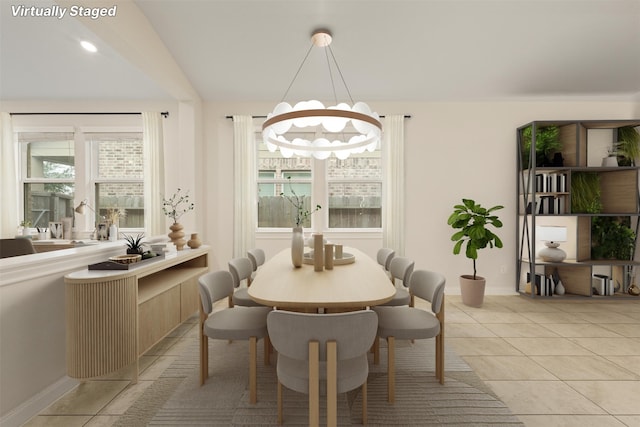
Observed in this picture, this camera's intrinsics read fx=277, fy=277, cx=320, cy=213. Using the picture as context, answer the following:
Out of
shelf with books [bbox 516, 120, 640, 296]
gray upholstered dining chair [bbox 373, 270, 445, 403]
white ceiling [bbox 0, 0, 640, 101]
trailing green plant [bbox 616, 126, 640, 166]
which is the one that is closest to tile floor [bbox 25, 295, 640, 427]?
shelf with books [bbox 516, 120, 640, 296]

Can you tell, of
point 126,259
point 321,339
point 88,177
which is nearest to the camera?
point 321,339

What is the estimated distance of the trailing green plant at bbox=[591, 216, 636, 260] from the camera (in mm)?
3781

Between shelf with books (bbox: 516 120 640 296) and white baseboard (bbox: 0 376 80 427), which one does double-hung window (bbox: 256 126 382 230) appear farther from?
white baseboard (bbox: 0 376 80 427)

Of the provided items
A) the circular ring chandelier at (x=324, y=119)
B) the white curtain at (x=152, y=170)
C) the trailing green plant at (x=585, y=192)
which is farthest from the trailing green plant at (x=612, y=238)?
the white curtain at (x=152, y=170)

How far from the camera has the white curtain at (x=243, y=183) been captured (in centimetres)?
395

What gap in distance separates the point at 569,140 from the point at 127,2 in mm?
5318

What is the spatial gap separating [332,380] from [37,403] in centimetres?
187

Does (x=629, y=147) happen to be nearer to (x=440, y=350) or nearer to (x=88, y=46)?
(x=440, y=350)

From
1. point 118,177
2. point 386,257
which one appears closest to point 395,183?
point 386,257

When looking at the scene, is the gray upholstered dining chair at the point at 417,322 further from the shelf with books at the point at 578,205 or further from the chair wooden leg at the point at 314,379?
the shelf with books at the point at 578,205

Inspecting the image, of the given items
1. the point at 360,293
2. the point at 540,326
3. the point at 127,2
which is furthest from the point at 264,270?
the point at 540,326

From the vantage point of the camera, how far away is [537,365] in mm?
2170

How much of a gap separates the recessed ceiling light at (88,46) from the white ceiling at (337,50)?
0.06 m

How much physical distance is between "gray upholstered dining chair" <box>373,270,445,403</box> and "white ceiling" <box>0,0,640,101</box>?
97.4 inches
